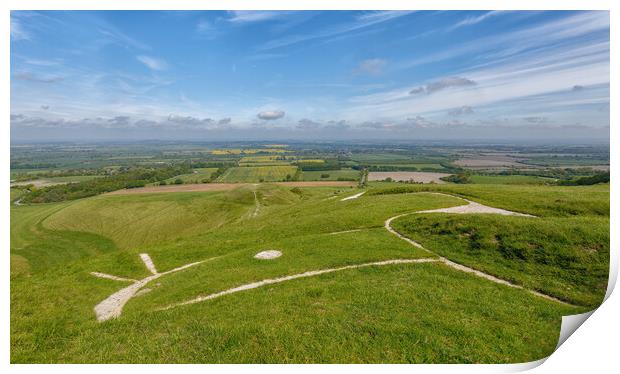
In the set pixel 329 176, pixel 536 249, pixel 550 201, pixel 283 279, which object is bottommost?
pixel 329 176

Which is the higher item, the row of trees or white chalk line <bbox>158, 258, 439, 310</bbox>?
white chalk line <bbox>158, 258, 439, 310</bbox>

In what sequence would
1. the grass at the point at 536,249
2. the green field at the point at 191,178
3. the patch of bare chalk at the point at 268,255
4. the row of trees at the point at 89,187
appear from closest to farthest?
the grass at the point at 536,249
the patch of bare chalk at the point at 268,255
the row of trees at the point at 89,187
the green field at the point at 191,178

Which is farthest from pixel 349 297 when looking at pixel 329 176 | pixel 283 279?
pixel 329 176

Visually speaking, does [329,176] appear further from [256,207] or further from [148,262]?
[148,262]

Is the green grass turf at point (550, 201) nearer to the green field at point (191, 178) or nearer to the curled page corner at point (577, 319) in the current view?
the curled page corner at point (577, 319)

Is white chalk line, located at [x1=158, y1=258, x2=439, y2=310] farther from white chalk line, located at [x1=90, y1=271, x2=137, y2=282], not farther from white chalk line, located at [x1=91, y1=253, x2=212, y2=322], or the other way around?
white chalk line, located at [x1=90, y1=271, x2=137, y2=282]

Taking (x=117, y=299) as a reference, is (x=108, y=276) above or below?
below

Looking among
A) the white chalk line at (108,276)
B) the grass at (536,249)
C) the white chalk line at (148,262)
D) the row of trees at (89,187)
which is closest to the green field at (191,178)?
the row of trees at (89,187)

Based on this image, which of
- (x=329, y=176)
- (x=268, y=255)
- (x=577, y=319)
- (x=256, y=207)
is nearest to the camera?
(x=577, y=319)

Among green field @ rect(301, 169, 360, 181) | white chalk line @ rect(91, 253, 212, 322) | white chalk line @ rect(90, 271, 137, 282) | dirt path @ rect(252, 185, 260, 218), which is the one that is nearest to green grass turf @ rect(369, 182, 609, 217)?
white chalk line @ rect(91, 253, 212, 322)

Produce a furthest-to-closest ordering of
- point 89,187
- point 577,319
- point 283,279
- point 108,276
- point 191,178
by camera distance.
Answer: point 191,178 < point 89,187 < point 108,276 < point 283,279 < point 577,319
